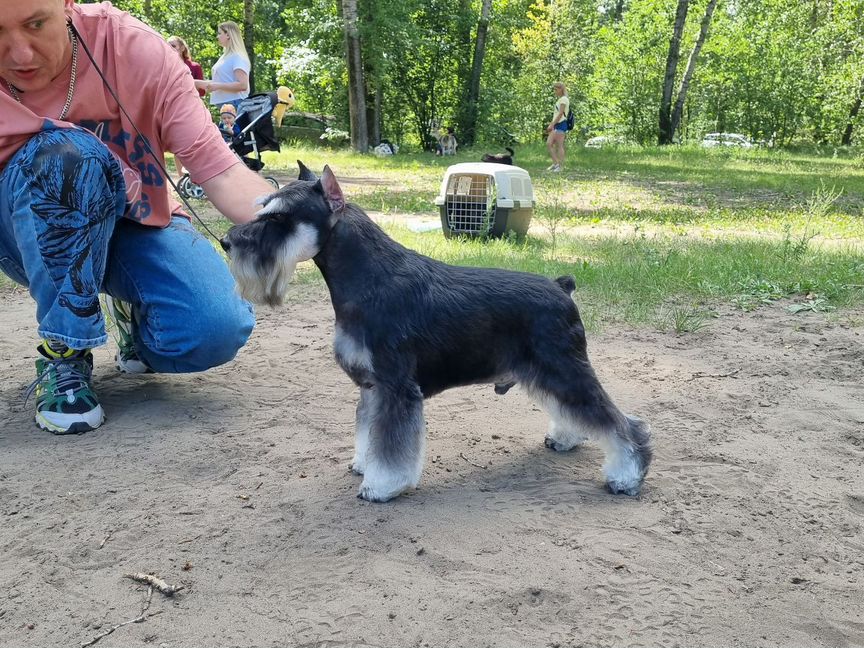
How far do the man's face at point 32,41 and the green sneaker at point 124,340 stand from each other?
1266 mm

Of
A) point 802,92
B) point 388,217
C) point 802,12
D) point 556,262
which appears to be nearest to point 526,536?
point 556,262

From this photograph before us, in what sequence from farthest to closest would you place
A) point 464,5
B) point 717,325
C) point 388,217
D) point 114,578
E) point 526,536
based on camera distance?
point 464,5, point 388,217, point 717,325, point 526,536, point 114,578

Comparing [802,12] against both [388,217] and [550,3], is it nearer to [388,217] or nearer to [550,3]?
[550,3]

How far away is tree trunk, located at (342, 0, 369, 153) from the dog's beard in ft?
60.3

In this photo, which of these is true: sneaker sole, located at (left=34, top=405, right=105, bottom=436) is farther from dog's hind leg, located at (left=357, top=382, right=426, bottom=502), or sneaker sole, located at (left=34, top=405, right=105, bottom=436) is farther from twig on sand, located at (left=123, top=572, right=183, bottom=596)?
dog's hind leg, located at (left=357, top=382, right=426, bottom=502)

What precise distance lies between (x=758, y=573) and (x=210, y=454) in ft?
7.62

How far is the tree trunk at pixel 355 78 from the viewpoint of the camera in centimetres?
1997

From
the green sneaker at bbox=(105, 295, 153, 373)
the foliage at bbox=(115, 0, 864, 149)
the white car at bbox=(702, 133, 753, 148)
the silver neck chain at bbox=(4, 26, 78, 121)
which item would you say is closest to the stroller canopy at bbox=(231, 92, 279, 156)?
the green sneaker at bbox=(105, 295, 153, 373)

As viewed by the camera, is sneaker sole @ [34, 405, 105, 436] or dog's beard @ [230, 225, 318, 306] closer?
dog's beard @ [230, 225, 318, 306]

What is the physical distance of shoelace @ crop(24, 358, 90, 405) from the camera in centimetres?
381

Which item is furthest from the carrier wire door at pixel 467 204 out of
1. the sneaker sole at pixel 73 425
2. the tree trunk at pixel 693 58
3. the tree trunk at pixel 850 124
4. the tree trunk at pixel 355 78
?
the tree trunk at pixel 850 124

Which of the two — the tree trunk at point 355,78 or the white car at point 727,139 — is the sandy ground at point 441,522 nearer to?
the tree trunk at point 355,78

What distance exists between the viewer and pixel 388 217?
10047 millimetres

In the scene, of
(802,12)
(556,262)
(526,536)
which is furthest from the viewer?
(802,12)
